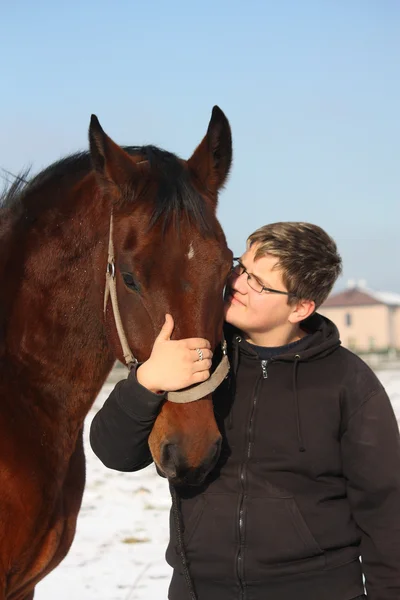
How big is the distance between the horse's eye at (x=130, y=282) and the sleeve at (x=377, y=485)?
3.02 ft

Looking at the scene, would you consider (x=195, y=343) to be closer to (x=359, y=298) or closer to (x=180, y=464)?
(x=180, y=464)

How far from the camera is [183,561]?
103 inches

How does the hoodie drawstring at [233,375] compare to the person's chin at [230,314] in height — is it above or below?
below

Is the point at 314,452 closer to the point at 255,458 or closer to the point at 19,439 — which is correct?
the point at 255,458

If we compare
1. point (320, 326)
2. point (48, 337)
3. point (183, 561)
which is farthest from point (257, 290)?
point (183, 561)

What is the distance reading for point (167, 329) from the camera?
238 cm

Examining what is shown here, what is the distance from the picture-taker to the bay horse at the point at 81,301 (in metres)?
2.43

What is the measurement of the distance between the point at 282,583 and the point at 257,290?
3.57 ft

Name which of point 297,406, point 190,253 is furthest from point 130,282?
point 297,406

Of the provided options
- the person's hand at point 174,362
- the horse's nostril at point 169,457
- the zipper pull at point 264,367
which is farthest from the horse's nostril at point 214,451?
the zipper pull at point 264,367

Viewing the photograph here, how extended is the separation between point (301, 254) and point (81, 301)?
0.89 m

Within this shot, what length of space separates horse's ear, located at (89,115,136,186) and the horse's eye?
35cm

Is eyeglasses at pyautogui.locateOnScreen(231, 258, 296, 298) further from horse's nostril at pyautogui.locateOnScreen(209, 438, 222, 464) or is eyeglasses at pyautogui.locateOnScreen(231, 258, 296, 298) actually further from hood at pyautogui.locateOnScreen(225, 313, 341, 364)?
horse's nostril at pyautogui.locateOnScreen(209, 438, 222, 464)

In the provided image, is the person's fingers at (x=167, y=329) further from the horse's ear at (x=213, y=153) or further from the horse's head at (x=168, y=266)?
the horse's ear at (x=213, y=153)
